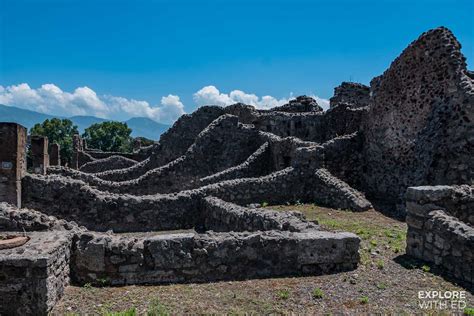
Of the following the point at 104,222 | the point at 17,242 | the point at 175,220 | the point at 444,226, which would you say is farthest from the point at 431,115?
the point at 17,242

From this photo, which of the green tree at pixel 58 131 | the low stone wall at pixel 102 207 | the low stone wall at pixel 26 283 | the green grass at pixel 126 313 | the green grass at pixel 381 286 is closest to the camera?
the green grass at pixel 126 313

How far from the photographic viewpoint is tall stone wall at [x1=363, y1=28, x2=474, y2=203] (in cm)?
1283

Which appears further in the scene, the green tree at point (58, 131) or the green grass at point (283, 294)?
the green tree at point (58, 131)

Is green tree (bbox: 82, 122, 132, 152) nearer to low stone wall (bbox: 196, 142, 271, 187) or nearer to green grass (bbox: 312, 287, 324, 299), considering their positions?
low stone wall (bbox: 196, 142, 271, 187)

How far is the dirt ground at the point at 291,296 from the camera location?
580 centimetres

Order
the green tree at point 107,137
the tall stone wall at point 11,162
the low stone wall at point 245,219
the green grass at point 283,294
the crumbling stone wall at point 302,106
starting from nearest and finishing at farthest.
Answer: the green grass at point 283,294 < the low stone wall at point 245,219 < the tall stone wall at point 11,162 < the crumbling stone wall at point 302,106 < the green tree at point 107,137

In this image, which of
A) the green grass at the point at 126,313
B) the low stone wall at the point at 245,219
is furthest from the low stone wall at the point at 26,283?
the low stone wall at the point at 245,219

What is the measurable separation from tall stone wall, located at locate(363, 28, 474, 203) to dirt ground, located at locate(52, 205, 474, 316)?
6.40m

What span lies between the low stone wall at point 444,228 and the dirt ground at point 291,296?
327 mm

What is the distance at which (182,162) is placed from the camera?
62.4 feet

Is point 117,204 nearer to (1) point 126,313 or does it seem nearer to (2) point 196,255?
(2) point 196,255

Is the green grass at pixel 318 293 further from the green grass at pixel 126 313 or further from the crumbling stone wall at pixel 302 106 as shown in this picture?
the crumbling stone wall at pixel 302 106

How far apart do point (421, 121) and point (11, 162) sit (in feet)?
46.7

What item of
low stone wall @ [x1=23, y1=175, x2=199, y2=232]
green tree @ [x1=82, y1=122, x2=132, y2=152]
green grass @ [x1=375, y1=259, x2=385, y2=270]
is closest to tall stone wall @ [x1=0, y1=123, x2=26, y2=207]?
low stone wall @ [x1=23, y1=175, x2=199, y2=232]
